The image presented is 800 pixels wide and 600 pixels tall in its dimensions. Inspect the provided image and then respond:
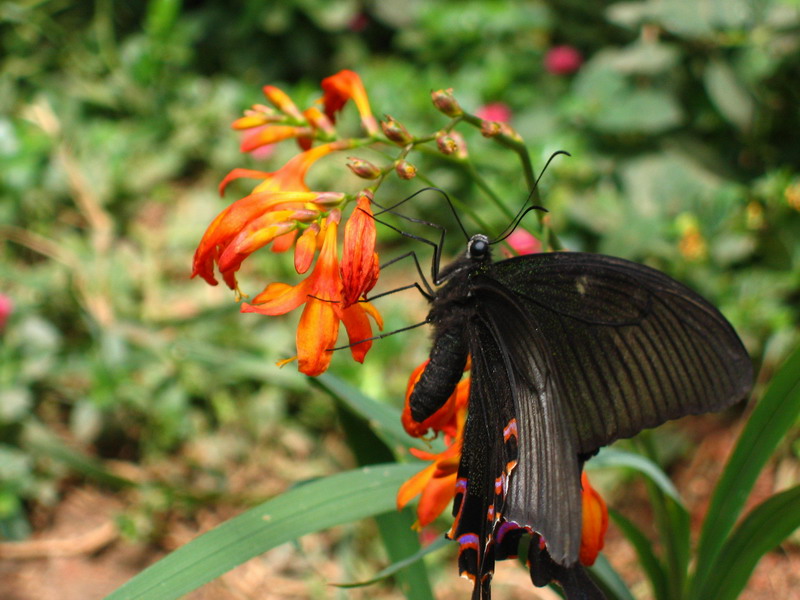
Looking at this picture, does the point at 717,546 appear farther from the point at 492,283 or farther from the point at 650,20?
the point at 650,20

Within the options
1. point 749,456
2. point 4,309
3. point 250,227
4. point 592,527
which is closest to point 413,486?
point 592,527

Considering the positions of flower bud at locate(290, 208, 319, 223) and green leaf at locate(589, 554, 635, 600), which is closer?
flower bud at locate(290, 208, 319, 223)

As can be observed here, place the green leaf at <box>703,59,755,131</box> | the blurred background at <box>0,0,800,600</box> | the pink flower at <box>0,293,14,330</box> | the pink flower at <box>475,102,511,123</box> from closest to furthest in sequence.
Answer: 1. the blurred background at <box>0,0,800,600</box>
2. the pink flower at <box>0,293,14,330</box>
3. the green leaf at <box>703,59,755,131</box>
4. the pink flower at <box>475,102,511,123</box>

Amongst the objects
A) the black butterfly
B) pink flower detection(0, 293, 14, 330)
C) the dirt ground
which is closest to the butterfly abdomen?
the black butterfly

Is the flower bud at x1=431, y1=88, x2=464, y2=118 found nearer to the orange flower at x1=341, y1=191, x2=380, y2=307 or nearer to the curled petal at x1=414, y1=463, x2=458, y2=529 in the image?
the orange flower at x1=341, y1=191, x2=380, y2=307

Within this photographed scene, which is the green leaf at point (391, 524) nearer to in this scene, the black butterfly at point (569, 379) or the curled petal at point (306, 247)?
the black butterfly at point (569, 379)

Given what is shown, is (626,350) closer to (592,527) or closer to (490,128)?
(592,527)
